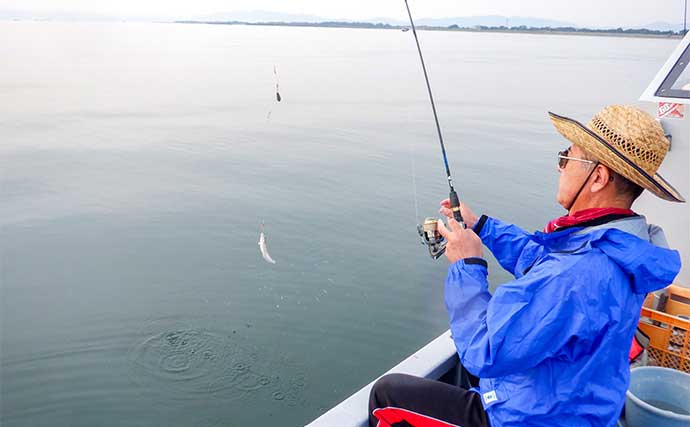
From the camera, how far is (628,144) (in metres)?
1.73

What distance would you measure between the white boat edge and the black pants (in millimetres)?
76

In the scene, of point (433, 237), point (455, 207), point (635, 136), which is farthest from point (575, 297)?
point (455, 207)

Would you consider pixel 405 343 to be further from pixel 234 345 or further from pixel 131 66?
pixel 131 66

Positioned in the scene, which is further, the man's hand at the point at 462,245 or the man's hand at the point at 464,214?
the man's hand at the point at 464,214

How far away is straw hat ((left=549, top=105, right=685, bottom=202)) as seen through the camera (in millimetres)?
1706

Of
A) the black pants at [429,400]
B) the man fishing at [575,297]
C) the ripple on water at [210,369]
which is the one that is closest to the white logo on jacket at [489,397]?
the man fishing at [575,297]

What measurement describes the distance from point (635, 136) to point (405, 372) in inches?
56.4

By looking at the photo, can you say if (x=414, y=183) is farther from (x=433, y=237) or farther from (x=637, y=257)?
(x=637, y=257)

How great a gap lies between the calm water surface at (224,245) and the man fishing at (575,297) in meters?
2.99

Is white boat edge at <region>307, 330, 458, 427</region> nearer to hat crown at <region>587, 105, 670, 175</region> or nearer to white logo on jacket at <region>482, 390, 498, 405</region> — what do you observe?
white logo on jacket at <region>482, 390, 498, 405</region>

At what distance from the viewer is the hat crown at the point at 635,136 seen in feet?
5.68

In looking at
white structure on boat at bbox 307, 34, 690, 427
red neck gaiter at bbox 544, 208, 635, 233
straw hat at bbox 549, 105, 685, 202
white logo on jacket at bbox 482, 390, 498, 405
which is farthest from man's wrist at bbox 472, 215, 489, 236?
white logo on jacket at bbox 482, 390, 498, 405

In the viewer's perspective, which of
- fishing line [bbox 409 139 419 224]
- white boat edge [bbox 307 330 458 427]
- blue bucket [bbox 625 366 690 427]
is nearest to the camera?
white boat edge [bbox 307 330 458 427]

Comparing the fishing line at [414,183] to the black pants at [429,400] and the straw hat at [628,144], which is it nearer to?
the black pants at [429,400]
